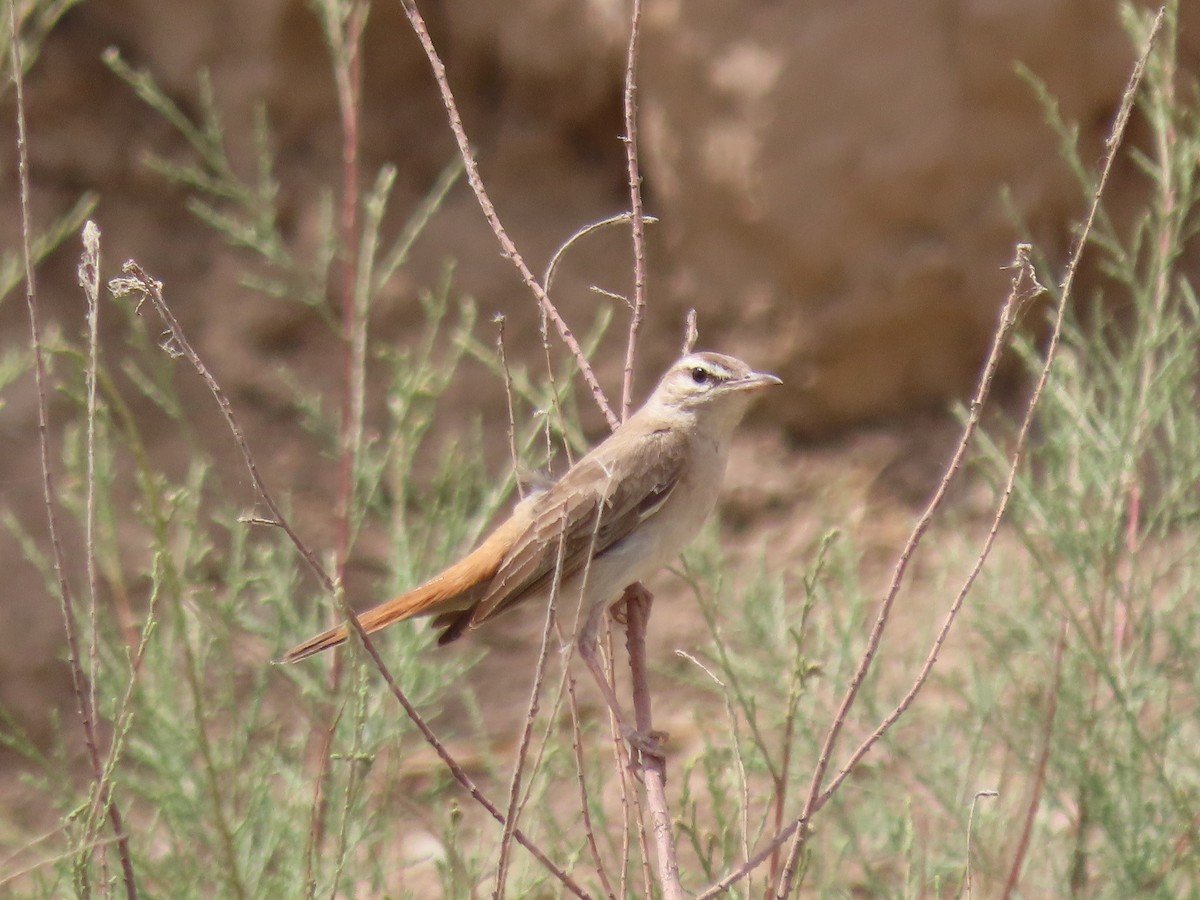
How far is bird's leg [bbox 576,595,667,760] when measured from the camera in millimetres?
2760

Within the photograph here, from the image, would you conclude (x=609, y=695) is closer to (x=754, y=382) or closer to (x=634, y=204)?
(x=634, y=204)

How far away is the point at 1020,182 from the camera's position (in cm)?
712

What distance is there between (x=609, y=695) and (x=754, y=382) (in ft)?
4.95

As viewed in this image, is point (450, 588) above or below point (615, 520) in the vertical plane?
below

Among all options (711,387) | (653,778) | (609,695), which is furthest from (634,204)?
(711,387)

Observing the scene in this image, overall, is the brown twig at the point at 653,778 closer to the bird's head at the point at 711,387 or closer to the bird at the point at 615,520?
the bird at the point at 615,520

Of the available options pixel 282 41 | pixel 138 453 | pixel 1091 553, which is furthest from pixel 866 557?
pixel 138 453

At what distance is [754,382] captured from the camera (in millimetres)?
4285

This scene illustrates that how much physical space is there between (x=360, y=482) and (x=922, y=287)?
344cm

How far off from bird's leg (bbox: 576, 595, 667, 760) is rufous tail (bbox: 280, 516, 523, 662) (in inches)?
11.9

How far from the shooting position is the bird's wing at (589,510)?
4.18 meters

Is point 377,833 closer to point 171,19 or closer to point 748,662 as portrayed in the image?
point 748,662

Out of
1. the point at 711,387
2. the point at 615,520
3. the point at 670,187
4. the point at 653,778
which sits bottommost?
the point at 653,778

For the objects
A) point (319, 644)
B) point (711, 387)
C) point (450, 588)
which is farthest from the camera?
point (711, 387)
